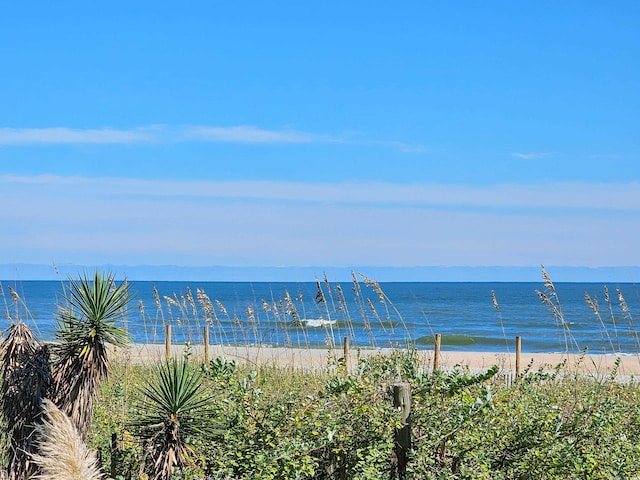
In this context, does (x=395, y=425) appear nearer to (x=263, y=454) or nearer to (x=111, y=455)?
(x=263, y=454)

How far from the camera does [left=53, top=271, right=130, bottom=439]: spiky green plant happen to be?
446cm

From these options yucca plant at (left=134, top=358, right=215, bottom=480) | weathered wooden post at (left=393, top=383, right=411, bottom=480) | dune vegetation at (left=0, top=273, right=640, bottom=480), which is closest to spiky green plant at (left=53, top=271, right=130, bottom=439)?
dune vegetation at (left=0, top=273, right=640, bottom=480)

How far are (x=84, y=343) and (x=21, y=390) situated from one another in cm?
51

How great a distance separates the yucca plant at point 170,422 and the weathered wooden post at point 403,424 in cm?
135

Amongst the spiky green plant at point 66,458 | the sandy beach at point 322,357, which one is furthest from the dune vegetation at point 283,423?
the spiky green plant at point 66,458

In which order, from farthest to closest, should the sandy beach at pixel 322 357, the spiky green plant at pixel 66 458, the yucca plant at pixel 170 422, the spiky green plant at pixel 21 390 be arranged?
1. the sandy beach at pixel 322 357
2. the spiky green plant at pixel 21 390
3. the yucca plant at pixel 170 422
4. the spiky green plant at pixel 66 458

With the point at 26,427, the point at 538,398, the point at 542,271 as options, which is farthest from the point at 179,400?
the point at 542,271

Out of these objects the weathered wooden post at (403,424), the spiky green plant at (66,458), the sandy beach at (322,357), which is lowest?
the sandy beach at (322,357)

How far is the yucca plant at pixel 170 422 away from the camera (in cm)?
437

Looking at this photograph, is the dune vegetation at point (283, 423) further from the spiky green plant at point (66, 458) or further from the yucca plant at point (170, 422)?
the spiky green plant at point (66, 458)

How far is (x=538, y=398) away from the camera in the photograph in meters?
6.00

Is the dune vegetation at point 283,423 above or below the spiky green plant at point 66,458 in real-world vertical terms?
below

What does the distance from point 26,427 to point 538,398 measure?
378 centimetres

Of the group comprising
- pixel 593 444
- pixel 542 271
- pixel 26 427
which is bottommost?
pixel 593 444
